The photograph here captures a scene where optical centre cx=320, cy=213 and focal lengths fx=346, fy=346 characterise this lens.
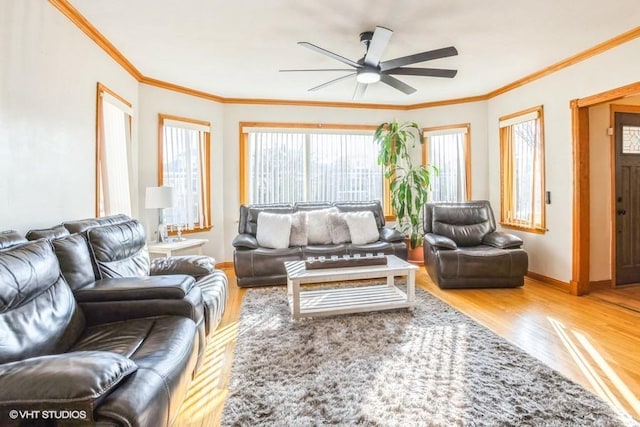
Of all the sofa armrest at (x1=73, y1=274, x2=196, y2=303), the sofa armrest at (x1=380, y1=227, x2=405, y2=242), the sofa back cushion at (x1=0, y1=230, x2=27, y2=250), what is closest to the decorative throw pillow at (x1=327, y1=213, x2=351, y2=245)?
the sofa armrest at (x1=380, y1=227, x2=405, y2=242)

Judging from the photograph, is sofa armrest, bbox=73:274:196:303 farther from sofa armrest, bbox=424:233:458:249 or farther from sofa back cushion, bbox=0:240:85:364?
sofa armrest, bbox=424:233:458:249

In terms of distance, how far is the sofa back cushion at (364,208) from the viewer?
196 inches

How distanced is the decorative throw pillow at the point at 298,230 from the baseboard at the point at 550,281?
9.73 feet

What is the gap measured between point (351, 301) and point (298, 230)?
5.08ft

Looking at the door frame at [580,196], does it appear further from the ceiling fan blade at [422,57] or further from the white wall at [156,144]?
the white wall at [156,144]

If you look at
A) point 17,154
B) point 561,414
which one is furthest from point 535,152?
point 17,154

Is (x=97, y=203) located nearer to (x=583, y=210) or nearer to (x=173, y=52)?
(x=173, y=52)

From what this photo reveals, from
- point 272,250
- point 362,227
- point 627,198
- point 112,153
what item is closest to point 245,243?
point 272,250

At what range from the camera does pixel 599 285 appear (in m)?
Result: 4.01

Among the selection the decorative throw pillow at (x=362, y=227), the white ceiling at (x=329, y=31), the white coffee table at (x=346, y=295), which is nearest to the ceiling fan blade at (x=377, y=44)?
the white ceiling at (x=329, y=31)

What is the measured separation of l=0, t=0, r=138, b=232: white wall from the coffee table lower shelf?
2066mm

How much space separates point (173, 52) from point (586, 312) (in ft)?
15.5

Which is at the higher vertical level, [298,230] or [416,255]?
[298,230]

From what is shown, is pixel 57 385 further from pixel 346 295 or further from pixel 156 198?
pixel 156 198
